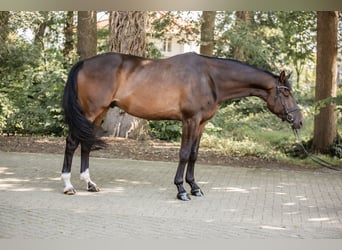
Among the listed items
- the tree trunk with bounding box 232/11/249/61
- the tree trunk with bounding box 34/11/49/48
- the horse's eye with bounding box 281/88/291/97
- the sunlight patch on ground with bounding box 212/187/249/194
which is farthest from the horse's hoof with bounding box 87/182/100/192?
the tree trunk with bounding box 232/11/249/61

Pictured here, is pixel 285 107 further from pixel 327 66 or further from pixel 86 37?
pixel 86 37

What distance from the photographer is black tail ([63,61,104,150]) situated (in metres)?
5.42

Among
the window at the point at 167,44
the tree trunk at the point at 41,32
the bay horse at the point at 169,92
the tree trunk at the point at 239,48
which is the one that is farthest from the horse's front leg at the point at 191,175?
the tree trunk at the point at 239,48

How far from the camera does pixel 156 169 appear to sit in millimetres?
7113

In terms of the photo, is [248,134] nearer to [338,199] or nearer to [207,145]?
[207,145]

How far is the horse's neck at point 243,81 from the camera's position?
550 centimetres

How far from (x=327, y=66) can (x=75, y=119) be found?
207 inches

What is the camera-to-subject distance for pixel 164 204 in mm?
5086

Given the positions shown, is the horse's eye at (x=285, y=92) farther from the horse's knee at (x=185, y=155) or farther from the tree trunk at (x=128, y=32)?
the tree trunk at (x=128, y=32)

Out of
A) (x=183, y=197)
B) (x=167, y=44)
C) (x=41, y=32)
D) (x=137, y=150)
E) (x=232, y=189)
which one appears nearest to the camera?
(x=183, y=197)

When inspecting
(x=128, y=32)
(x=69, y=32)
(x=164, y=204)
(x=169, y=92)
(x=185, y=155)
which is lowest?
(x=164, y=204)

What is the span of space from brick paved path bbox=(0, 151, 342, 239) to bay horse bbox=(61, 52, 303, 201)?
44cm

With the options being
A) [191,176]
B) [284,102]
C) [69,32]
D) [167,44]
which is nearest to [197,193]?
[191,176]

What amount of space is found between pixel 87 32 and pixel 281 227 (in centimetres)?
856
